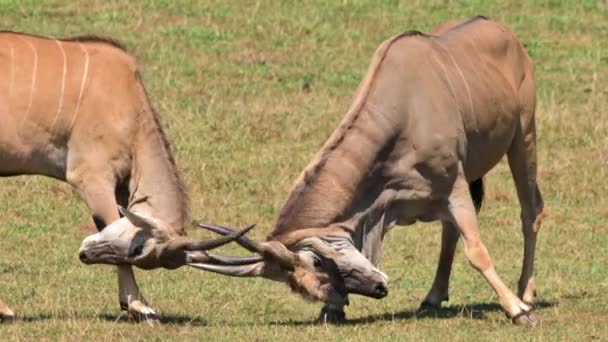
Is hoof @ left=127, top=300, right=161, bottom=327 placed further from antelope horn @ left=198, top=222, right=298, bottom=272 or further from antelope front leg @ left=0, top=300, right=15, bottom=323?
antelope horn @ left=198, top=222, right=298, bottom=272

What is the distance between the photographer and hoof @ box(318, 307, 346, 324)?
9.65 metres

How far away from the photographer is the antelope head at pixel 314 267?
9.33 meters


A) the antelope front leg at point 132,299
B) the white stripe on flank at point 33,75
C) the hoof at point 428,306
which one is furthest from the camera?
the hoof at point 428,306

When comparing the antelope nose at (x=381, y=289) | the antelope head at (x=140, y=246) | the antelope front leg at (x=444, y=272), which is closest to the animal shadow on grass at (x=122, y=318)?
the antelope head at (x=140, y=246)

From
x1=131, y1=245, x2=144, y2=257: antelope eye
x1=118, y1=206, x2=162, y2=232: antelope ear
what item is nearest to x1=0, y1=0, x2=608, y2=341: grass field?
x1=131, y1=245, x2=144, y2=257: antelope eye

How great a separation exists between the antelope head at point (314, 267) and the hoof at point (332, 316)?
76 millimetres

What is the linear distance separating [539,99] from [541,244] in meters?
4.44

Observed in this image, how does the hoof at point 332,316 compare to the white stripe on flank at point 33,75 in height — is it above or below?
below

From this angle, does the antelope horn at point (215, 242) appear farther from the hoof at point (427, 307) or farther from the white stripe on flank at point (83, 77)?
the hoof at point (427, 307)

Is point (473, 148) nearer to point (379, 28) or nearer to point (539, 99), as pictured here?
point (539, 99)

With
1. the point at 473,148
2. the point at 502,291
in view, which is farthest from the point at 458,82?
the point at 502,291

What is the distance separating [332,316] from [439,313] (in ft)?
3.43

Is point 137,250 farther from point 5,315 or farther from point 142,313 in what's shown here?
point 5,315

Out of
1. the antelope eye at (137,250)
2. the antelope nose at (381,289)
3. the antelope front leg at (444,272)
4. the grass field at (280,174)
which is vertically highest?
the antelope eye at (137,250)
